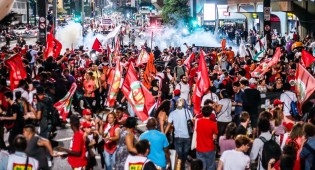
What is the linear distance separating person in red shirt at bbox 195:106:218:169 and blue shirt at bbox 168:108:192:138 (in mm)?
858

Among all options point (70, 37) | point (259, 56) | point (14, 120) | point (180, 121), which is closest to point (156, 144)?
point (180, 121)

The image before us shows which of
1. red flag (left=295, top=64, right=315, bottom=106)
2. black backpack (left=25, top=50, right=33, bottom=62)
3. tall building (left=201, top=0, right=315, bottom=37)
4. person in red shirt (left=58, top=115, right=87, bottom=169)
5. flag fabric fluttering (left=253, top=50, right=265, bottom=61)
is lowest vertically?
person in red shirt (left=58, top=115, right=87, bottom=169)

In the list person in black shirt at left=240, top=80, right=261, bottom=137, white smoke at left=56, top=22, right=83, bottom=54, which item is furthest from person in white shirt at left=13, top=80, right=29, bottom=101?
white smoke at left=56, top=22, right=83, bottom=54

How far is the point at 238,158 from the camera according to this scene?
386 inches

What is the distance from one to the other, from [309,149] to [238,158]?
3.18 ft

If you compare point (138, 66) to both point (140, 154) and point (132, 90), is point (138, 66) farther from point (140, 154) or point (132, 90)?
point (140, 154)

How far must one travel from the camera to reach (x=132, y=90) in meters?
14.0

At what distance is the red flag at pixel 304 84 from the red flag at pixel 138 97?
282 cm

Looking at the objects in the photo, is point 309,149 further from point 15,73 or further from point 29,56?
point 29,56

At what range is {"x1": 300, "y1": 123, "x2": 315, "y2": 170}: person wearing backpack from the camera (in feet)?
32.2

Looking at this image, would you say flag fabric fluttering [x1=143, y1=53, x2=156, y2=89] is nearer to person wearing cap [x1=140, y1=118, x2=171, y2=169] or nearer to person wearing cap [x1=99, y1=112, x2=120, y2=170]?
person wearing cap [x1=99, y1=112, x2=120, y2=170]

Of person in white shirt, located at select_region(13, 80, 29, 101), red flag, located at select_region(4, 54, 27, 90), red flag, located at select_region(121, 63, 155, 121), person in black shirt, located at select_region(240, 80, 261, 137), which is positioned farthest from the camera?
red flag, located at select_region(4, 54, 27, 90)

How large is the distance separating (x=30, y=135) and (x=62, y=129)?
28.7 ft

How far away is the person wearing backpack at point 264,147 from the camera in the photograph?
10.1 metres
